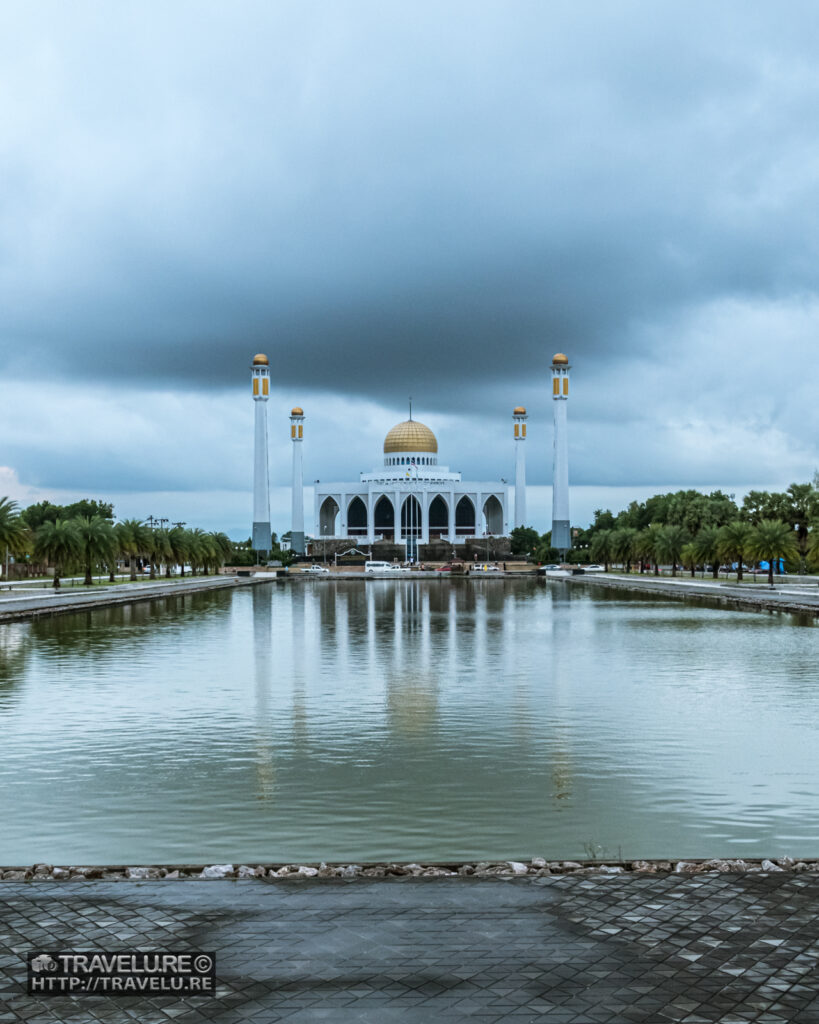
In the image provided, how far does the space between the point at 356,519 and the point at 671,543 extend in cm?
6655

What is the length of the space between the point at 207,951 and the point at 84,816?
3912mm

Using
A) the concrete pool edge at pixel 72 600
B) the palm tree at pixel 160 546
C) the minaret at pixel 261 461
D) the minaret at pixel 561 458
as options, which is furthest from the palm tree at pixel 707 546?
the minaret at pixel 261 461

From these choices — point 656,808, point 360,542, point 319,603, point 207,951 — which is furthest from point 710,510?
point 207,951

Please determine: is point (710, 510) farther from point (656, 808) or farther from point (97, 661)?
point (656, 808)

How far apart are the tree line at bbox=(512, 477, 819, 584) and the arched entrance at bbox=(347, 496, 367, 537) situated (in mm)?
39332

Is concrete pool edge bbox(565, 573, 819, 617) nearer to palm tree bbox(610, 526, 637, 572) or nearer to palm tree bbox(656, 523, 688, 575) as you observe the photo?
palm tree bbox(656, 523, 688, 575)

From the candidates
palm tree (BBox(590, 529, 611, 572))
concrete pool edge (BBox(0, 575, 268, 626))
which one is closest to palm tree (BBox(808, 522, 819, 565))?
concrete pool edge (BBox(0, 575, 268, 626))

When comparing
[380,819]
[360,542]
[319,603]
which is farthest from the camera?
[360,542]

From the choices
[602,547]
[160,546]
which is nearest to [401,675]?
[160,546]

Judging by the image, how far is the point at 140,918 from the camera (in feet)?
17.4

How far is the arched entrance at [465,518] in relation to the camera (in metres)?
125

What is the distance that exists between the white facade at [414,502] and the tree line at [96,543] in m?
41.3

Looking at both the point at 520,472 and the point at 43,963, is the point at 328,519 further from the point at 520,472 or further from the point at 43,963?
the point at 43,963

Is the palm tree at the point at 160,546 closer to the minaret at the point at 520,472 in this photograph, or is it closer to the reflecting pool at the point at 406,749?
the reflecting pool at the point at 406,749
